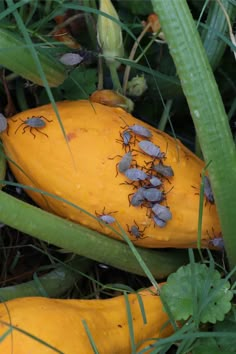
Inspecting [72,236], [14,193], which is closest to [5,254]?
[14,193]

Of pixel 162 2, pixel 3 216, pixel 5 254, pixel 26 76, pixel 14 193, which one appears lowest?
pixel 5 254

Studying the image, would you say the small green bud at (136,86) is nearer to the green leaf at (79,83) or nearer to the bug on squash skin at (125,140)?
the green leaf at (79,83)

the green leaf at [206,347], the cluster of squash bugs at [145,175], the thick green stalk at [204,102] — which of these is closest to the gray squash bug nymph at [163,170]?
the cluster of squash bugs at [145,175]

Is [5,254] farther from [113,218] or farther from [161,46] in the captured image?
[161,46]

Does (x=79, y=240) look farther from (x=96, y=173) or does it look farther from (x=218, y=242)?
(x=218, y=242)

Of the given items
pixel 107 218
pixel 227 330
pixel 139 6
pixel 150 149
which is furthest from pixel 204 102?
pixel 139 6
